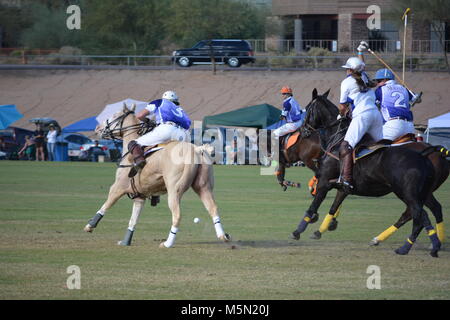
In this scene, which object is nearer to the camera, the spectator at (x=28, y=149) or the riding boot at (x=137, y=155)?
the riding boot at (x=137, y=155)

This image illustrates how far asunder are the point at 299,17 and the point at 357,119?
53501 mm

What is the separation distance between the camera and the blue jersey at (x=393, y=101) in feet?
46.9

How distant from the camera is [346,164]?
1293 centimetres

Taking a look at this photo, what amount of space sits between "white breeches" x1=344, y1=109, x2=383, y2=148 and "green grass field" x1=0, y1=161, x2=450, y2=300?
1.73 m

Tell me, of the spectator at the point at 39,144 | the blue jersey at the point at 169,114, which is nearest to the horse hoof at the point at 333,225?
the blue jersey at the point at 169,114

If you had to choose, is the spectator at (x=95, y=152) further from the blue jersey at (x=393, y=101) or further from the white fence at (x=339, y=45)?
the blue jersey at (x=393, y=101)

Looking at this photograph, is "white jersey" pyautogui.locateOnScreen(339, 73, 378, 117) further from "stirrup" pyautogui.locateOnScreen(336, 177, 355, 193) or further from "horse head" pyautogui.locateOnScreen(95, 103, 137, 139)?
"horse head" pyautogui.locateOnScreen(95, 103, 137, 139)

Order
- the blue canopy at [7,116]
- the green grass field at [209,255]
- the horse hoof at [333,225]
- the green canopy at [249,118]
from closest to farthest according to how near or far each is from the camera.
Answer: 1. the green grass field at [209,255]
2. the horse hoof at [333,225]
3. the green canopy at [249,118]
4. the blue canopy at [7,116]

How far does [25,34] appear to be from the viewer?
68.9 meters

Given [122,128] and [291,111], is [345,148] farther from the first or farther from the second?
[291,111]

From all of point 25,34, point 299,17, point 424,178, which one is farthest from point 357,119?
point 25,34

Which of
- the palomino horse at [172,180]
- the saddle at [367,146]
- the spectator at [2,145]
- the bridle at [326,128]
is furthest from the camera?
the spectator at [2,145]

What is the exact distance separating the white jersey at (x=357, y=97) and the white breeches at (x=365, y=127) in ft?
0.33
